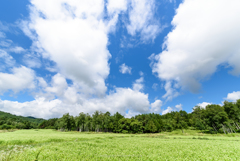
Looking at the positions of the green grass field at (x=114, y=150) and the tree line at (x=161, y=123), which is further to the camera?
the tree line at (x=161, y=123)

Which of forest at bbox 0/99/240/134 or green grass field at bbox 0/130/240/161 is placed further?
forest at bbox 0/99/240/134

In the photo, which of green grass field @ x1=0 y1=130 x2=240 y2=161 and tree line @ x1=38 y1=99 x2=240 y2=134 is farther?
tree line @ x1=38 y1=99 x2=240 y2=134

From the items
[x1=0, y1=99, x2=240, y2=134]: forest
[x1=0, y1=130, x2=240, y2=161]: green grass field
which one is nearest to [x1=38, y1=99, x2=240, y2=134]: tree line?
[x1=0, y1=99, x2=240, y2=134]: forest

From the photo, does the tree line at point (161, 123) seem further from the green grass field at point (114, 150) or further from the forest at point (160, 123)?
the green grass field at point (114, 150)

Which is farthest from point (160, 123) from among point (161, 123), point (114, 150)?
point (114, 150)

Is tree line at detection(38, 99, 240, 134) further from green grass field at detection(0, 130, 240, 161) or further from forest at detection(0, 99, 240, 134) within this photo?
green grass field at detection(0, 130, 240, 161)

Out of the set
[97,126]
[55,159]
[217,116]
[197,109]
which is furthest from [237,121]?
[55,159]

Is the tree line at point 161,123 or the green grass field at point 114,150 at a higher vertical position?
the tree line at point 161,123

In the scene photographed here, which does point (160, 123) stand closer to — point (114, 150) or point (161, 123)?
point (161, 123)

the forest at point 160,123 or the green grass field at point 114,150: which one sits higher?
the forest at point 160,123

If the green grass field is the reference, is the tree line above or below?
above

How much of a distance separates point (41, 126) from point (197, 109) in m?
222

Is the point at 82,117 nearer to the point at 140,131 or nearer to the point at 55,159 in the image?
the point at 140,131

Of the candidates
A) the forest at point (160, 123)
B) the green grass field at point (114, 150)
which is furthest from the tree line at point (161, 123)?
the green grass field at point (114, 150)
